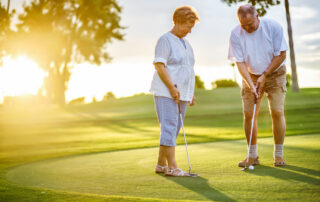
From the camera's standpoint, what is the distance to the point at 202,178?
430cm

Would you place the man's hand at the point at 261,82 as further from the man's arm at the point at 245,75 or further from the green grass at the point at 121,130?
the green grass at the point at 121,130

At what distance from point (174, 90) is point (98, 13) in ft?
97.4

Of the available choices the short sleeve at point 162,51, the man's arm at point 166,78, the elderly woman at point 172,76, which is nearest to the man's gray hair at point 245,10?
the elderly woman at point 172,76

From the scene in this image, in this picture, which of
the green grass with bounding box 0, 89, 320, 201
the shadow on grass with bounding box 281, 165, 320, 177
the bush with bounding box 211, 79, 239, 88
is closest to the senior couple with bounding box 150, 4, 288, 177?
the shadow on grass with bounding box 281, 165, 320, 177

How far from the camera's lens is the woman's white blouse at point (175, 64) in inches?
189

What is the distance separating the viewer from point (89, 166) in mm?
6016

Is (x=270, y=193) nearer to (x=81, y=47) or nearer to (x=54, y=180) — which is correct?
(x=54, y=180)

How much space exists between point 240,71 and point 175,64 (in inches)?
34.7

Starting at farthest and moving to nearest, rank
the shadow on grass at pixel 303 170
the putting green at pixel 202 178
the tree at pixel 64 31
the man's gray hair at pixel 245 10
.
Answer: the tree at pixel 64 31 → the man's gray hair at pixel 245 10 → the shadow on grass at pixel 303 170 → the putting green at pixel 202 178

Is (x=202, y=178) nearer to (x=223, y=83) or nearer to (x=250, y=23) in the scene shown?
(x=250, y=23)

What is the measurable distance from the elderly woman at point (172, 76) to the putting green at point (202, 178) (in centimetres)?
44

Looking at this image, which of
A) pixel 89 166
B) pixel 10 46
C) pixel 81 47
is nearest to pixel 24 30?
pixel 10 46

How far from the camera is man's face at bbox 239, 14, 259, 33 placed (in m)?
4.93

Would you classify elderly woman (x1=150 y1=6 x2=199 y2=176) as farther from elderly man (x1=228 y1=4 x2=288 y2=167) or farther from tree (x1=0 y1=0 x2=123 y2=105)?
tree (x1=0 y1=0 x2=123 y2=105)
